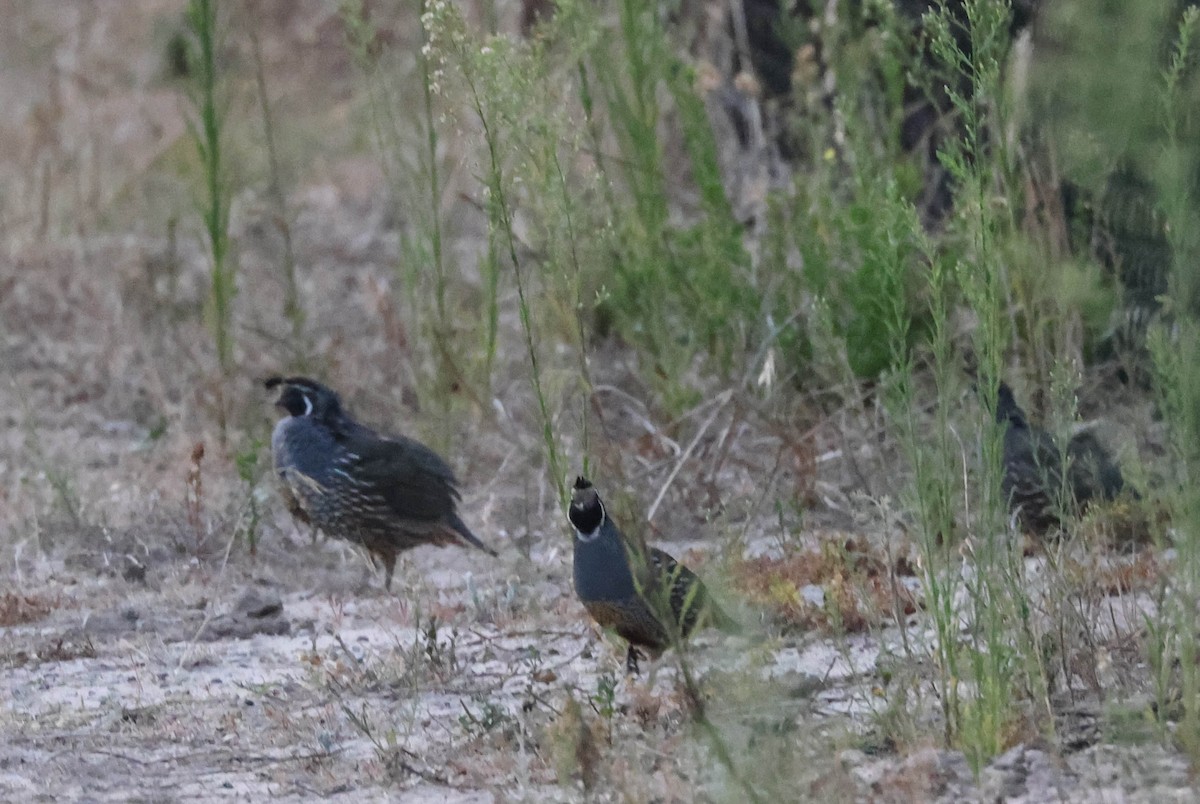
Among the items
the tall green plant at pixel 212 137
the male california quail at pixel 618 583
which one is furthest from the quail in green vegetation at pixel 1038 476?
the tall green plant at pixel 212 137

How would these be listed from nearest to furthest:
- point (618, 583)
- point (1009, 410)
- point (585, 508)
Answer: point (618, 583)
point (585, 508)
point (1009, 410)

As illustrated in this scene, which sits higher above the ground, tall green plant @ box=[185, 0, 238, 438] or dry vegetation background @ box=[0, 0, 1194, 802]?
tall green plant @ box=[185, 0, 238, 438]

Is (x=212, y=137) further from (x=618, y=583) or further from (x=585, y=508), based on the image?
(x=618, y=583)

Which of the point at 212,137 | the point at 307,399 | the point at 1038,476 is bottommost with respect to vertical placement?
the point at 1038,476

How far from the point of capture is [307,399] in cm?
639

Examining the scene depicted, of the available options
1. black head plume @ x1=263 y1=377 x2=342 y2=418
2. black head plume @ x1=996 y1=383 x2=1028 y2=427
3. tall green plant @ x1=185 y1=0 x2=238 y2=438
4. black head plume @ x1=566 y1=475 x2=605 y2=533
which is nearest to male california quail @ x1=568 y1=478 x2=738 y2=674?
black head plume @ x1=566 y1=475 x2=605 y2=533

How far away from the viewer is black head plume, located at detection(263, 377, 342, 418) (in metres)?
6.38

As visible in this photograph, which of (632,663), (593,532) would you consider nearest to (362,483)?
(593,532)

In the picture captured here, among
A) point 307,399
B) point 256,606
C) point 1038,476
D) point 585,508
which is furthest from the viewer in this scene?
point 307,399

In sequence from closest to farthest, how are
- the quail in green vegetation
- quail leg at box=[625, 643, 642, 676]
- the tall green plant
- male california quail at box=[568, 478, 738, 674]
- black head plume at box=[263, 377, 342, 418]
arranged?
male california quail at box=[568, 478, 738, 674] → quail leg at box=[625, 643, 642, 676] → the quail in green vegetation → the tall green plant → black head plume at box=[263, 377, 342, 418]

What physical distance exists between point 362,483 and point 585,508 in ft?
6.02

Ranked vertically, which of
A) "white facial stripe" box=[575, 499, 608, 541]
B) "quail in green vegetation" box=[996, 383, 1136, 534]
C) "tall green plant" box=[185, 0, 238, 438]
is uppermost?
"tall green plant" box=[185, 0, 238, 438]

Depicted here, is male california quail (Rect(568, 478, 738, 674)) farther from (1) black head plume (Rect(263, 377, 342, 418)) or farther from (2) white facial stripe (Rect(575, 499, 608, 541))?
(1) black head plume (Rect(263, 377, 342, 418))

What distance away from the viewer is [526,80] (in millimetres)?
4059
